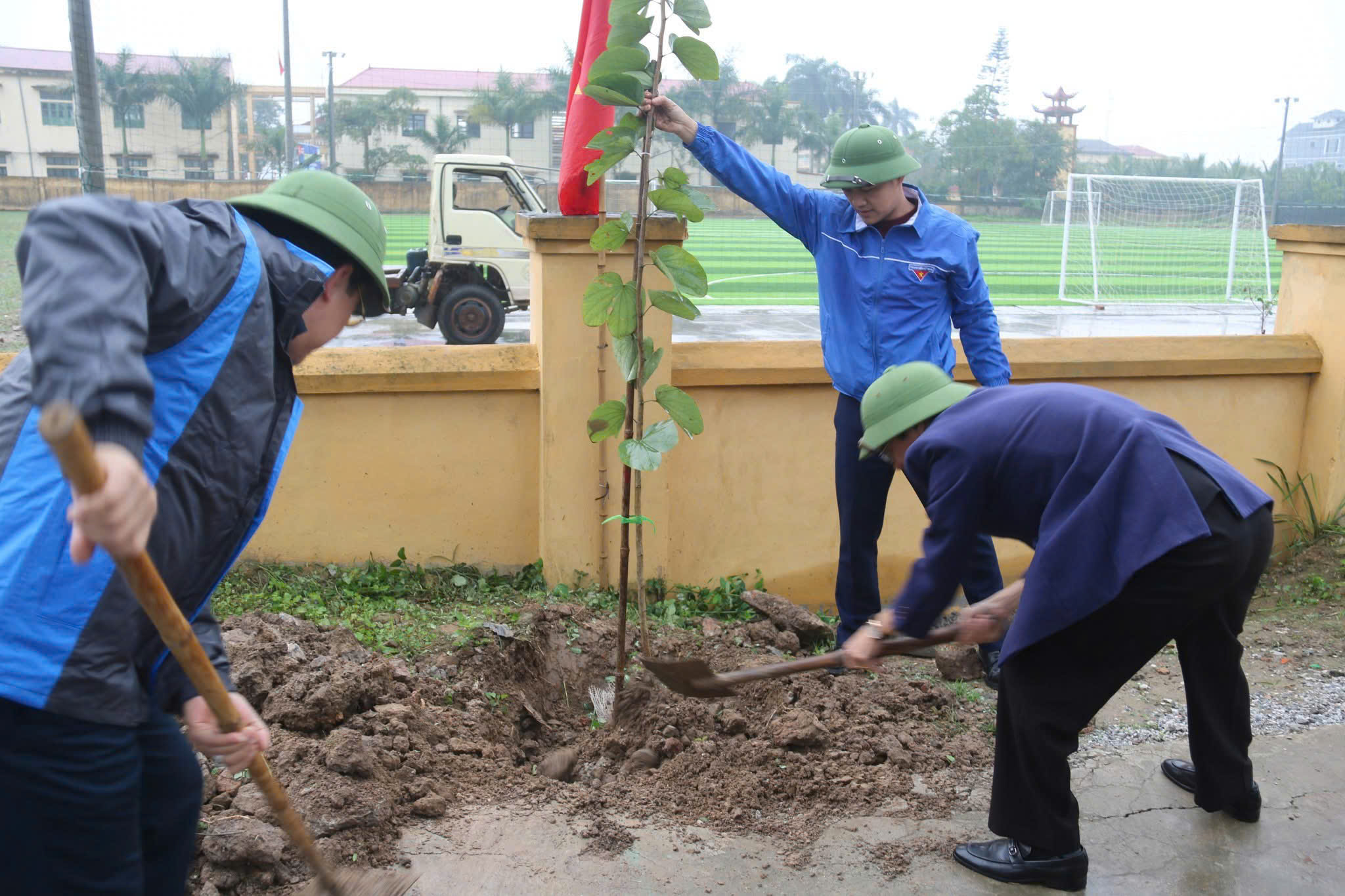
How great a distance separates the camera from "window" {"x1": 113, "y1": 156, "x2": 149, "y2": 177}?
21891 mm

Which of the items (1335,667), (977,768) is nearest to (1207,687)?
(977,768)

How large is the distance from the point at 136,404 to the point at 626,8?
95.1 inches

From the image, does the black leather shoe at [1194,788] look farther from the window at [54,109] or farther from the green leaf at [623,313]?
the window at [54,109]

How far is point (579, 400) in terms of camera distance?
14.9 ft

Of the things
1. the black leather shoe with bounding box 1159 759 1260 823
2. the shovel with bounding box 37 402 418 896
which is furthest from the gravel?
the shovel with bounding box 37 402 418 896

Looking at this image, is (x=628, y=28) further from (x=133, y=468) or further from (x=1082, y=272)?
(x=1082, y=272)

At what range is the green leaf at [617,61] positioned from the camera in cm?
331

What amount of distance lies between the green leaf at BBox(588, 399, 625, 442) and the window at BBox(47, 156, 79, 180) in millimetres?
31361

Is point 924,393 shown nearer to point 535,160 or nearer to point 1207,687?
point 1207,687

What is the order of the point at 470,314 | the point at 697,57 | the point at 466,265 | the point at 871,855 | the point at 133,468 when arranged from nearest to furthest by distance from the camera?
1. the point at 133,468
2. the point at 871,855
3. the point at 697,57
4. the point at 470,314
5. the point at 466,265

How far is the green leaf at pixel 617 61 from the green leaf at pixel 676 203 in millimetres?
396

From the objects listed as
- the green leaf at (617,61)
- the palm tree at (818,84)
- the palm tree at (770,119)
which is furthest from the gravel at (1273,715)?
the palm tree at (818,84)

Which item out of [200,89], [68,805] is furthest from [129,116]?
[68,805]

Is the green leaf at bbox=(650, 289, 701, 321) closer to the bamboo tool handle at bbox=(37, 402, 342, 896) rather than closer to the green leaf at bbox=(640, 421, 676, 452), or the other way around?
the green leaf at bbox=(640, 421, 676, 452)
